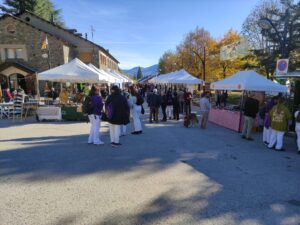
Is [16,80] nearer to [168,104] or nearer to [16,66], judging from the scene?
[16,66]

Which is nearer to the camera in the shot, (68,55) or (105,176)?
(105,176)

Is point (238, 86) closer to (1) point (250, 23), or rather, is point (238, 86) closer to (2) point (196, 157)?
(2) point (196, 157)

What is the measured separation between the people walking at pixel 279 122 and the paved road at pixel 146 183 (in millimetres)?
493

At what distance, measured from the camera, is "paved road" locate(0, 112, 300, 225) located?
3807 mm

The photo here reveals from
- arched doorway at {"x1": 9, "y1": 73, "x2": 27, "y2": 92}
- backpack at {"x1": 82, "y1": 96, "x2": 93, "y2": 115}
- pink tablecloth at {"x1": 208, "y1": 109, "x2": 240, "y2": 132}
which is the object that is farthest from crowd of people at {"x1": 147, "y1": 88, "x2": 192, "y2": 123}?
arched doorway at {"x1": 9, "y1": 73, "x2": 27, "y2": 92}

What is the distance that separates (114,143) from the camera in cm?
783

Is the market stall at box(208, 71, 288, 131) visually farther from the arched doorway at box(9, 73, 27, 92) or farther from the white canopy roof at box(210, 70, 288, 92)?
the arched doorway at box(9, 73, 27, 92)

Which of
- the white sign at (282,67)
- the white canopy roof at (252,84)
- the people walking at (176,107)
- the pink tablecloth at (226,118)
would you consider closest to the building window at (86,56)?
the people walking at (176,107)

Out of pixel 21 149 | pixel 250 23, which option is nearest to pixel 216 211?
pixel 21 149

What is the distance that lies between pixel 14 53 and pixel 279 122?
2733 centimetres

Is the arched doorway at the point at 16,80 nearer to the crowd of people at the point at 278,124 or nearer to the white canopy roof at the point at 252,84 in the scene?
the white canopy roof at the point at 252,84

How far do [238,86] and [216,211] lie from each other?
8.48 m

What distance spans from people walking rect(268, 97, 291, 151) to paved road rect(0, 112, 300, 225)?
49 centimetres

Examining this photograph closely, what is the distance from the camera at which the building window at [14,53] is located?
27.2 m
